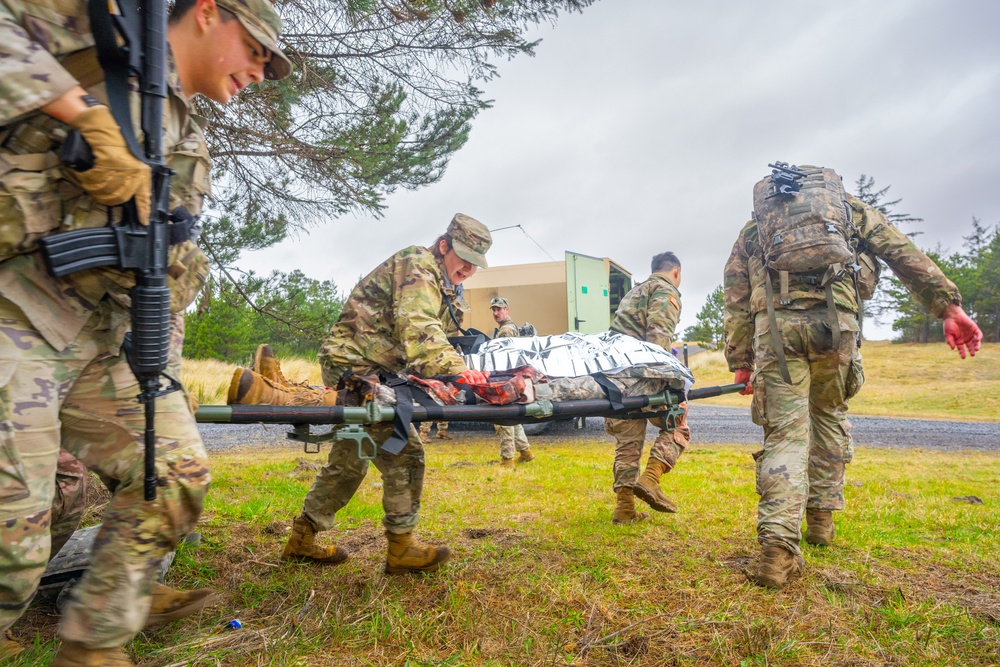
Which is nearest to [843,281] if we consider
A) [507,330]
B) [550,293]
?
[507,330]

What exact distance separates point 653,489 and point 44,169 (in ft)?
11.7

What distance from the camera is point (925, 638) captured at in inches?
83.2

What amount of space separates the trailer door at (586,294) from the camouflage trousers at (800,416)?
613 centimetres

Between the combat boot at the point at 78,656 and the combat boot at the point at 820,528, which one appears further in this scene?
the combat boot at the point at 820,528

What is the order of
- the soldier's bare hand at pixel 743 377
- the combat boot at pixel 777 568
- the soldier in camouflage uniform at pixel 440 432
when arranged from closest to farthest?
1. the combat boot at pixel 777 568
2. the soldier's bare hand at pixel 743 377
3. the soldier in camouflage uniform at pixel 440 432

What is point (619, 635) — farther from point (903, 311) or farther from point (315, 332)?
point (903, 311)

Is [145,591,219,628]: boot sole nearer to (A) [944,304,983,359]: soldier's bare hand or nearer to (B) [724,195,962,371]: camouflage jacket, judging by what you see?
(B) [724,195,962,371]: camouflage jacket

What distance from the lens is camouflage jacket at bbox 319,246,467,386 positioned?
2.80m

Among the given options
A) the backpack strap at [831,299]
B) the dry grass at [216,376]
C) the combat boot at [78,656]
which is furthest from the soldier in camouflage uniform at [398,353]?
the dry grass at [216,376]

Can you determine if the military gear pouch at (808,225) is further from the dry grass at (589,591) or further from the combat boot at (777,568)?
the dry grass at (589,591)

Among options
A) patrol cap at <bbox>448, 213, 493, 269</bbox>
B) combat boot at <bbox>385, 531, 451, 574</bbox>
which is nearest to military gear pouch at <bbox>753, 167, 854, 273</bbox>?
patrol cap at <bbox>448, 213, 493, 269</bbox>

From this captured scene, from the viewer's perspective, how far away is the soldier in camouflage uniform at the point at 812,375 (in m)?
2.88

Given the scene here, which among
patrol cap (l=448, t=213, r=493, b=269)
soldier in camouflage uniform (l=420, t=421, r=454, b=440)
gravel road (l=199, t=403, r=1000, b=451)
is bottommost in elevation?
gravel road (l=199, t=403, r=1000, b=451)

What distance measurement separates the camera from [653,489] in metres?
3.94
